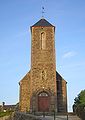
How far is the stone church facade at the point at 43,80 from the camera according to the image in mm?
40156

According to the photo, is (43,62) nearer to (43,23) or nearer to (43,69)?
(43,69)

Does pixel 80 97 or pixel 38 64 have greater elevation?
pixel 38 64

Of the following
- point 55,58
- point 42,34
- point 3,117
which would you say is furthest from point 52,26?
point 3,117

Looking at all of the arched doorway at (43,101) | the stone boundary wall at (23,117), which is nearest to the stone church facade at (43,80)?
the arched doorway at (43,101)

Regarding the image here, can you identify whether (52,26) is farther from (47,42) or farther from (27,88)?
(27,88)

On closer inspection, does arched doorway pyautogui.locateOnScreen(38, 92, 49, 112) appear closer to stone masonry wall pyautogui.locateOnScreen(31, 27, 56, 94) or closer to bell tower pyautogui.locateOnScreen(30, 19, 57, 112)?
bell tower pyautogui.locateOnScreen(30, 19, 57, 112)

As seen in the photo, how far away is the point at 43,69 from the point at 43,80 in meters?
1.72

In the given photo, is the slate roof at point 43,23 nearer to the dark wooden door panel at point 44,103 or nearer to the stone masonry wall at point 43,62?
the stone masonry wall at point 43,62

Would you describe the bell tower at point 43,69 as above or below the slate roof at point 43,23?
below

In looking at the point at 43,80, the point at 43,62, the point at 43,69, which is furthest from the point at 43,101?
the point at 43,62

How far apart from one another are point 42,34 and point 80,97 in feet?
66.2

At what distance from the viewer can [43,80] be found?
4050cm

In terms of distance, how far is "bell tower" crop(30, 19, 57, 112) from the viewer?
40.1m

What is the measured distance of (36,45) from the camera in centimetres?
4238
